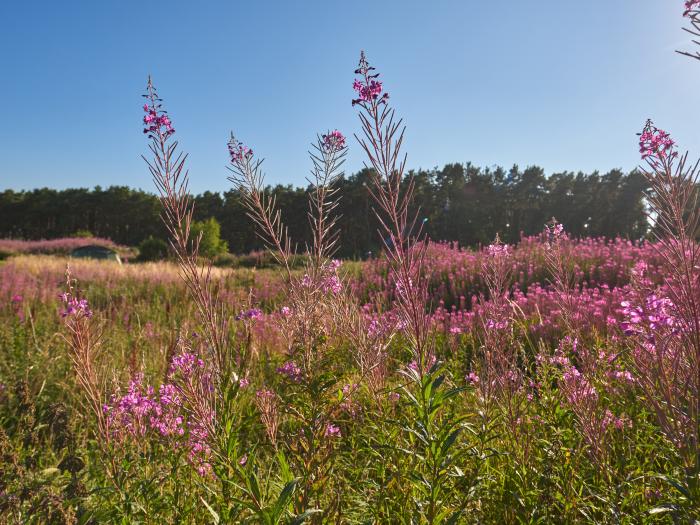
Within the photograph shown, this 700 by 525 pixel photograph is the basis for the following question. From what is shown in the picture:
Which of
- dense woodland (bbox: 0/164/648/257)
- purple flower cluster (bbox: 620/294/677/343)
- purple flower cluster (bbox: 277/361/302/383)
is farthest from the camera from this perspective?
dense woodland (bbox: 0/164/648/257)

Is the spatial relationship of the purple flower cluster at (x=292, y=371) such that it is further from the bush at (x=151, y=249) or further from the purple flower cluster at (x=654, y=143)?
the bush at (x=151, y=249)

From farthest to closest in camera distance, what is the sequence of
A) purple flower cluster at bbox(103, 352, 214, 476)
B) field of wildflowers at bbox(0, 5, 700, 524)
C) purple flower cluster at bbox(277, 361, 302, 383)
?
purple flower cluster at bbox(103, 352, 214, 476) < purple flower cluster at bbox(277, 361, 302, 383) < field of wildflowers at bbox(0, 5, 700, 524)

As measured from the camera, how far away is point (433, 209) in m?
45.2

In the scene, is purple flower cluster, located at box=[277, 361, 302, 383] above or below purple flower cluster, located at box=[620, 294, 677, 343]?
below

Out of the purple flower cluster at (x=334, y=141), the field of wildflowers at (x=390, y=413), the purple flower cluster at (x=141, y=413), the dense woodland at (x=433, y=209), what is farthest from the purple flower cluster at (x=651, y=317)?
the dense woodland at (x=433, y=209)

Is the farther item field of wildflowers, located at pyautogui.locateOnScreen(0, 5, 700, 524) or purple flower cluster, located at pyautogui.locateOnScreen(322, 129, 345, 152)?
purple flower cluster, located at pyautogui.locateOnScreen(322, 129, 345, 152)

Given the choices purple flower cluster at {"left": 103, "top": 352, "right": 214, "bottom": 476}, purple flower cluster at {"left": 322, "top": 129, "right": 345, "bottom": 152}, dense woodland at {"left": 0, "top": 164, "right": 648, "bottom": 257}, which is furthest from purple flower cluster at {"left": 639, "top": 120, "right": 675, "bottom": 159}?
dense woodland at {"left": 0, "top": 164, "right": 648, "bottom": 257}

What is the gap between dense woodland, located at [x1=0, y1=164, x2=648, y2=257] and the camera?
4084 centimetres

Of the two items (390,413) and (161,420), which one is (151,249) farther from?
(390,413)

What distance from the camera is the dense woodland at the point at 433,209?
134 feet

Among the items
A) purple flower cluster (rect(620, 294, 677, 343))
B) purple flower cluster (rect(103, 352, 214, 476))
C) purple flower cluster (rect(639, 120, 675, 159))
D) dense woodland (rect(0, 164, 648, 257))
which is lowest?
purple flower cluster (rect(103, 352, 214, 476))

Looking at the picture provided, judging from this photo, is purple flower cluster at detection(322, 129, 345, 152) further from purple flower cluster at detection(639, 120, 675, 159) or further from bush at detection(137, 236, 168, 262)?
bush at detection(137, 236, 168, 262)

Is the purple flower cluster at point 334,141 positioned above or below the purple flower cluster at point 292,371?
above

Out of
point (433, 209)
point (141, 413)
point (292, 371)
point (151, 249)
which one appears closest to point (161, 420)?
point (141, 413)
